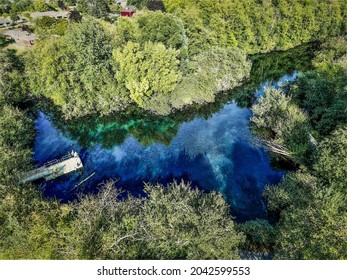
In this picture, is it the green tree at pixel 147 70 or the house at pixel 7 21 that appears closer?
the green tree at pixel 147 70

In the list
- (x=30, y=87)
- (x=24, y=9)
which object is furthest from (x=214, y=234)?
(x=24, y=9)

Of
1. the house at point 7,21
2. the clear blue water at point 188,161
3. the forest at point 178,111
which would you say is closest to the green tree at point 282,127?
the forest at point 178,111

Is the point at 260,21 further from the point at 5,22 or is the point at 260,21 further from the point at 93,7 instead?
the point at 5,22

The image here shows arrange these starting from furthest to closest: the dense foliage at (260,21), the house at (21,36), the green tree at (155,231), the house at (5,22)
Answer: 1. the house at (5,22)
2. the house at (21,36)
3. the dense foliage at (260,21)
4. the green tree at (155,231)

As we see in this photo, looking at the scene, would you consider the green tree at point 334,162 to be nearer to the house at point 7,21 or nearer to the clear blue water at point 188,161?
the clear blue water at point 188,161

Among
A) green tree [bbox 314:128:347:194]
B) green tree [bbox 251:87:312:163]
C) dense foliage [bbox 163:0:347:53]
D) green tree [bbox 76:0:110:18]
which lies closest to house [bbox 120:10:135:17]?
green tree [bbox 76:0:110:18]

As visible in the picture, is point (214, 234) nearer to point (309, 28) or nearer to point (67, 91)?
point (67, 91)

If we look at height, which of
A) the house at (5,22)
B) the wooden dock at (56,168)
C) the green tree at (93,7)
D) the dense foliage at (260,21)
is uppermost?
the dense foliage at (260,21)
